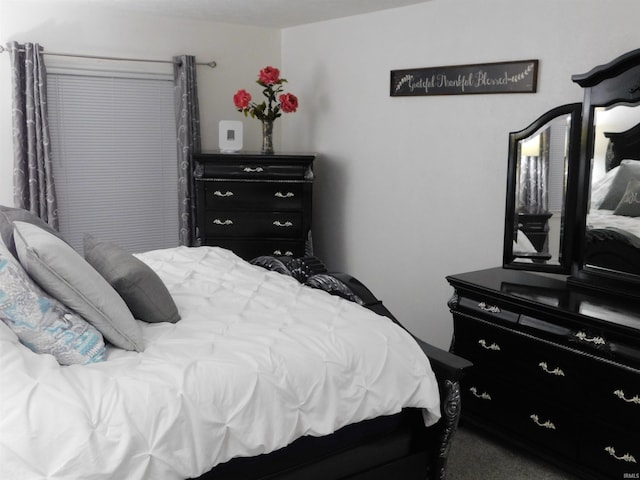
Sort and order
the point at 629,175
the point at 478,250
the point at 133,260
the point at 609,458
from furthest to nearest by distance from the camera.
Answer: the point at 478,250 < the point at 629,175 < the point at 609,458 < the point at 133,260

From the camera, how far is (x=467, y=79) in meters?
3.86

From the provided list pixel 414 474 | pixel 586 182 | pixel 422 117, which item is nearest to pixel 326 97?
pixel 422 117

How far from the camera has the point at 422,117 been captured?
13.8 ft

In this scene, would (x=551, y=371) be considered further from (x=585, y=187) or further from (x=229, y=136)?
(x=229, y=136)

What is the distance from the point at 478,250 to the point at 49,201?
113 inches

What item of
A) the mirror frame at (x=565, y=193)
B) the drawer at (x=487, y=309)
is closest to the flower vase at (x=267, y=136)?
the mirror frame at (x=565, y=193)

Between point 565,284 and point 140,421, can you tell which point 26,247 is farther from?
point 565,284

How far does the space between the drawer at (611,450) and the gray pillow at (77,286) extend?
186 centimetres

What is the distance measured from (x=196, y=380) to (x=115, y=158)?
3299 millimetres

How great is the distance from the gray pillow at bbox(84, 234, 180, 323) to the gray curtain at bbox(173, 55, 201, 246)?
2.61 meters

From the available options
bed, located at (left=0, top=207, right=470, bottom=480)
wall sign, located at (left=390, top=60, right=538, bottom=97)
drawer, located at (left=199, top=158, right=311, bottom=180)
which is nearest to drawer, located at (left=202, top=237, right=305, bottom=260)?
drawer, located at (left=199, top=158, right=311, bottom=180)

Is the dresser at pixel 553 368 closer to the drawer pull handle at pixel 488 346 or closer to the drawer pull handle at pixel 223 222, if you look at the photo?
the drawer pull handle at pixel 488 346

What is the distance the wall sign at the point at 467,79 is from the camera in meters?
3.54

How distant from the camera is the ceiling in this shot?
4254 millimetres
